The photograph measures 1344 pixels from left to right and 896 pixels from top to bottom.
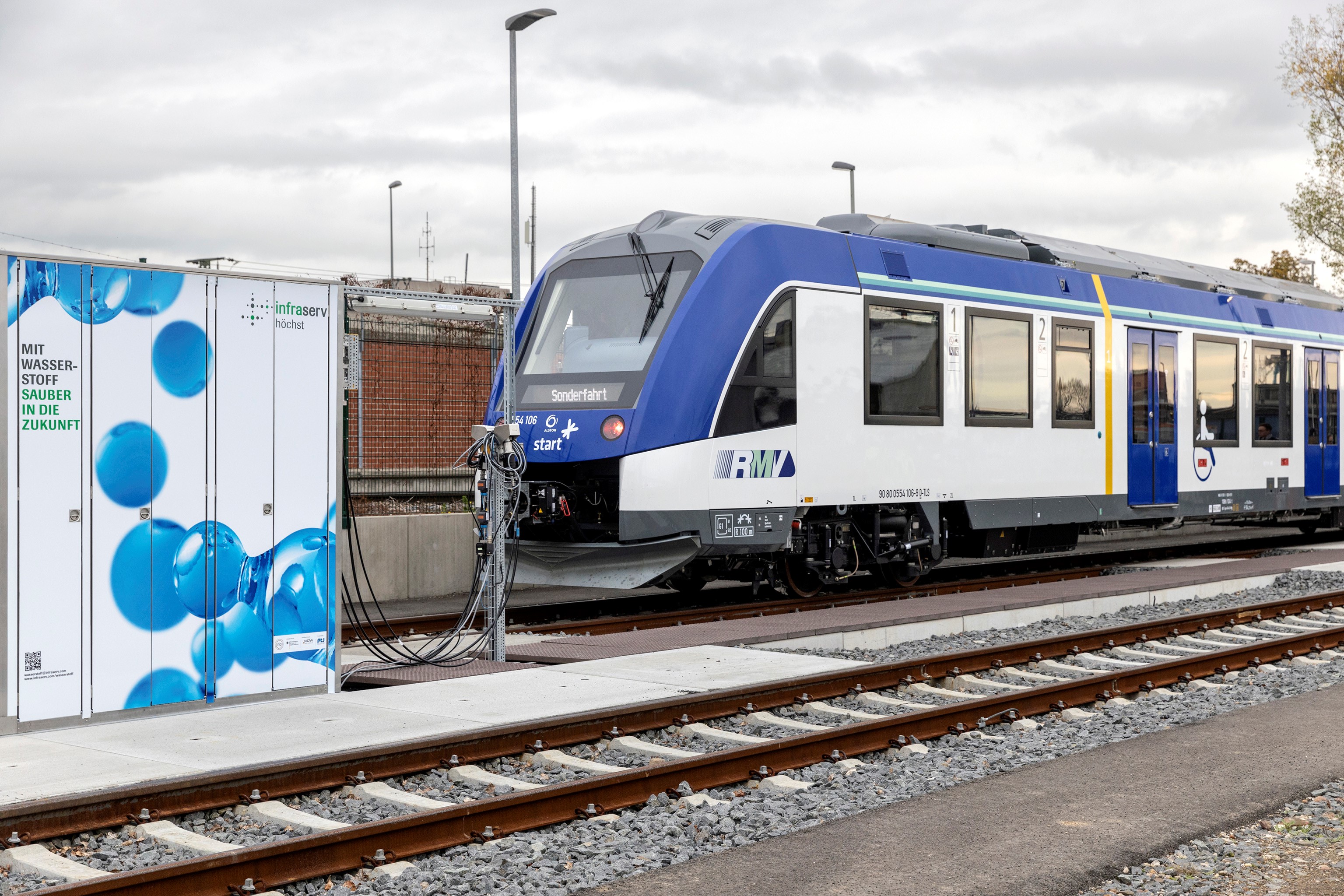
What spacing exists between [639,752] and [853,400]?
6.72 m

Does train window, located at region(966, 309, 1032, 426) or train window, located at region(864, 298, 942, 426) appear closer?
train window, located at region(864, 298, 942, 426)

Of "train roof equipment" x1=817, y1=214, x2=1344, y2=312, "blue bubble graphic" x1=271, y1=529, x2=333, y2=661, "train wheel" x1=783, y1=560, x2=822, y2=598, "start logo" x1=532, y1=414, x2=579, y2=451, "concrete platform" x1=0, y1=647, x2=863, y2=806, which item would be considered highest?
"train roof equipment" x1=817, y1=214, x2=1344, y2=312

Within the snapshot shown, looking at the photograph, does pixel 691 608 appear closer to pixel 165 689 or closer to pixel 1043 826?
pixel 165 689

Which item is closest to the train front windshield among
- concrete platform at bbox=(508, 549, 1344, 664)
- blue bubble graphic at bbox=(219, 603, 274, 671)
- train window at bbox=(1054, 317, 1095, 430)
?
concrete platform at bbox=(508, 549, 1344, 664)

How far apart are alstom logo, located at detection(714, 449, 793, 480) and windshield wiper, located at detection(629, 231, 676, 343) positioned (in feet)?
4.27

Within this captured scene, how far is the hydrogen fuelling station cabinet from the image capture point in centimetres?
743

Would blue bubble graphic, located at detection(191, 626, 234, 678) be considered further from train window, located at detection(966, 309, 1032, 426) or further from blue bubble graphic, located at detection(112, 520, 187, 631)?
train window, located at detection(966, 309, 1032, 426)

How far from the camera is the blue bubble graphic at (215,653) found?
321 inches

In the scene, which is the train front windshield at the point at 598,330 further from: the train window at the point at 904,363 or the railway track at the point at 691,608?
the train window at the point at 904,363

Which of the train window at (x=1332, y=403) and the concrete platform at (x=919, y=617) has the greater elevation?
the train window at (x=1332, y=403)

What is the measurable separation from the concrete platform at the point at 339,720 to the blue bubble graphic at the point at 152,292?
7.67 ft

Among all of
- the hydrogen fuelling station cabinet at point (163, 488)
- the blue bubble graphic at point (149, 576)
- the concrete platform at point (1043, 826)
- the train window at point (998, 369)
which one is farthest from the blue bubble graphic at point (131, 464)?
the train window at point (998, 369)

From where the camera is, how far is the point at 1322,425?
20828 millimetres

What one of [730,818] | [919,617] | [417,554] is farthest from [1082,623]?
[730,818]
